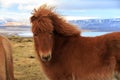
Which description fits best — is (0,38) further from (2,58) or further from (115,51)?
(115,51)

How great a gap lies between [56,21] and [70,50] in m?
0.68

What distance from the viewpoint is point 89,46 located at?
21.9 feet

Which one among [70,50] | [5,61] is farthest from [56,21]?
[5,61]

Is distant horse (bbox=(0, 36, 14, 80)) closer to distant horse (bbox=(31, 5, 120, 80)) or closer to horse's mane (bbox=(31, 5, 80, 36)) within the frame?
distant horse (bbox=(31, 5, 120, 80))

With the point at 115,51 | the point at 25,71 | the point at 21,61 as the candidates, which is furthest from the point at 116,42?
the point at 21,61

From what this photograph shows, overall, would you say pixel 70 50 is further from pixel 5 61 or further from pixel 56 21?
pixel 5 61

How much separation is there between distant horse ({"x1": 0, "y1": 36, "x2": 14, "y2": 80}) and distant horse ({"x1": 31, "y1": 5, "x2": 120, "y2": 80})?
0.71 m

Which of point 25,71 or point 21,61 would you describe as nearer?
point 25,71

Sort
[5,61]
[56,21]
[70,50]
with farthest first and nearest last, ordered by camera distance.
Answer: [56,21]
[70,50]
[5,61]

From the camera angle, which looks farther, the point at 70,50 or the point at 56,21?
the point at 56,21

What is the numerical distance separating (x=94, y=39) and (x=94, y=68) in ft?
1.99

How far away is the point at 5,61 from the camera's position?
5.91m

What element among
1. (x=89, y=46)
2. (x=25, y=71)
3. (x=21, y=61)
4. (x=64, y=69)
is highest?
(x=89, y=46)

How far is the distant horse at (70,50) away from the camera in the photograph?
6.45 meters
